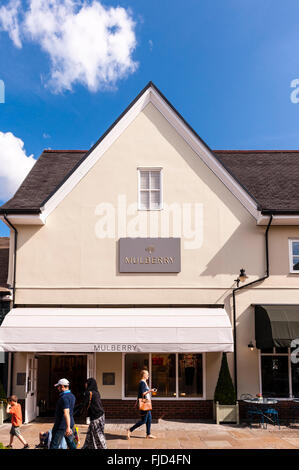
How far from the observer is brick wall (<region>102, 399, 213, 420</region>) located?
14961 millimetres

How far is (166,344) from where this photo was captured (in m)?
14.1

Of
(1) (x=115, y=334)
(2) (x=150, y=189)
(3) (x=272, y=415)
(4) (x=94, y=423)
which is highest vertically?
(2) (x=150, y=189)

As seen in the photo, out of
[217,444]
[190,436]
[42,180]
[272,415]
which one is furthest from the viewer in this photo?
[42,180]

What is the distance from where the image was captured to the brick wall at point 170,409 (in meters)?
15.0

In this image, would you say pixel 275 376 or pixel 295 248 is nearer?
pixel 275 376

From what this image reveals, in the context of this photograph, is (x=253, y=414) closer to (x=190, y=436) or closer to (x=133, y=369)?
(x=190, y=436)

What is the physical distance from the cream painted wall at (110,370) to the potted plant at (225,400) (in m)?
3.31

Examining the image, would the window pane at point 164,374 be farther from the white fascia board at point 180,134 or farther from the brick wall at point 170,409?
the white fascia board at point 180,134

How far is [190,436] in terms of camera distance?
491 inches

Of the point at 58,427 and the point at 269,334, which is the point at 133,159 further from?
the point at 58,427

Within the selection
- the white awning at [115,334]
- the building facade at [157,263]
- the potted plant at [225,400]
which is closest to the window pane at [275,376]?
the building facade at [157,263]

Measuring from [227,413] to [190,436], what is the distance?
7.45 ft

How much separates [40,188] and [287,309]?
33.5 ft

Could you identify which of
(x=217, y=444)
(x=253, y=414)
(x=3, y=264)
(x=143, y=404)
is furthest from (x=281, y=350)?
(x=3, y=264)
